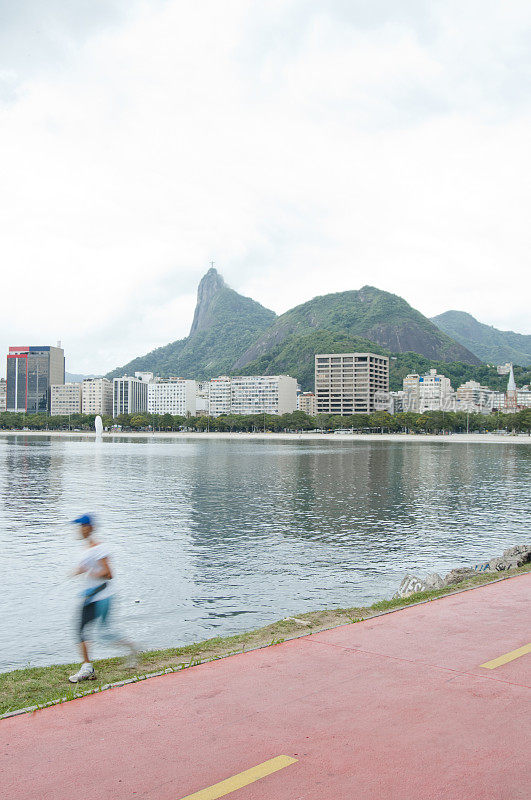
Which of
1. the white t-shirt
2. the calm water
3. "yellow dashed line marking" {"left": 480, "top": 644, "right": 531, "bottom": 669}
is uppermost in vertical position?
the white t-shirt

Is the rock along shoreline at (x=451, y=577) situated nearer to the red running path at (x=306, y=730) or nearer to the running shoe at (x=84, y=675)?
the red running path at (x=306, y=730)

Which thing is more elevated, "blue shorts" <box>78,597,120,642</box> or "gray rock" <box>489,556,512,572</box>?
"blue shorts" <box>78,597,120,642</box>

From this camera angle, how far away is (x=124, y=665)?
874 centimetres

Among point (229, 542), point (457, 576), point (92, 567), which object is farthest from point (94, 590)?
point (229, 542)

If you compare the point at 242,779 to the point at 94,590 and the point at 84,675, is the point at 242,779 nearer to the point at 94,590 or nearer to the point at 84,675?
the point at 84,675

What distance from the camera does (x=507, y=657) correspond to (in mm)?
8266

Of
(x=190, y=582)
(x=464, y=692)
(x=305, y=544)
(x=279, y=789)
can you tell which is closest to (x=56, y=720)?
(x=279, y=789)

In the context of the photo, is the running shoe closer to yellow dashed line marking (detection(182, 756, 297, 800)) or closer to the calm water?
yellow dashed line marking (detection(182, 756, 297, 800))

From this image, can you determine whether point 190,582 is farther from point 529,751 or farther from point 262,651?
point 529,751

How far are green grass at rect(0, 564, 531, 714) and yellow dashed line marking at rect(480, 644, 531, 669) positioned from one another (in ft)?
8.59

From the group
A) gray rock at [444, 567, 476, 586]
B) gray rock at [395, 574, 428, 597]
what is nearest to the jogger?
gray rock at [395, 574, 428, 597]

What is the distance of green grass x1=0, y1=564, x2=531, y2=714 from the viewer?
770 centimetres

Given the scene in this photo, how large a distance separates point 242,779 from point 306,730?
3.67 ft

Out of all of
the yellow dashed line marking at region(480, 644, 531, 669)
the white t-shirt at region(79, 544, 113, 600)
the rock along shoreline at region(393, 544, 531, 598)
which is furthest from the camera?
the rock along shoreline at region(393, 544, 531, 598)
